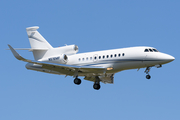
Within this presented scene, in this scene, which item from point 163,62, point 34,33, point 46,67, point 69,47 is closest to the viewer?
point 163,62

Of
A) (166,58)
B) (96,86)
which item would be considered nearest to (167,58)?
(166,58)

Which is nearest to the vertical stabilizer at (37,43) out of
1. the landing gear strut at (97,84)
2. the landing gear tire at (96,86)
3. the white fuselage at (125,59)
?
the white fuselage at (125,59)

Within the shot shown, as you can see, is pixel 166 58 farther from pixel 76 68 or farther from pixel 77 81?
pixel 77 81

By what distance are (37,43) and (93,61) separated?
7.26m

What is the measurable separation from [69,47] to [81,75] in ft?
9.76

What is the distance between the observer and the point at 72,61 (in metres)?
32.6

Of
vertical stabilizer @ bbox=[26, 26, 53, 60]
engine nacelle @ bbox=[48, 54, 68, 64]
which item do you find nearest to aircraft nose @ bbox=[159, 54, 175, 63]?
engine nacelle @ bbox=[48, 54, 68, 64]

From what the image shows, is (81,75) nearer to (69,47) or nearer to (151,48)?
(69,47)

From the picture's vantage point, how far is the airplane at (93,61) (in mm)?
29547

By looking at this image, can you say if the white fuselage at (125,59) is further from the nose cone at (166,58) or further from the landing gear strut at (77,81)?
the landing gear strut at (77,81)

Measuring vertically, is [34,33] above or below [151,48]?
above

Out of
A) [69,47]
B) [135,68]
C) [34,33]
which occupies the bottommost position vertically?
[135,68]

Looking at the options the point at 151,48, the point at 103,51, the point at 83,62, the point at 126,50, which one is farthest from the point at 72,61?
the point at 151,48

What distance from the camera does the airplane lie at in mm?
29547
